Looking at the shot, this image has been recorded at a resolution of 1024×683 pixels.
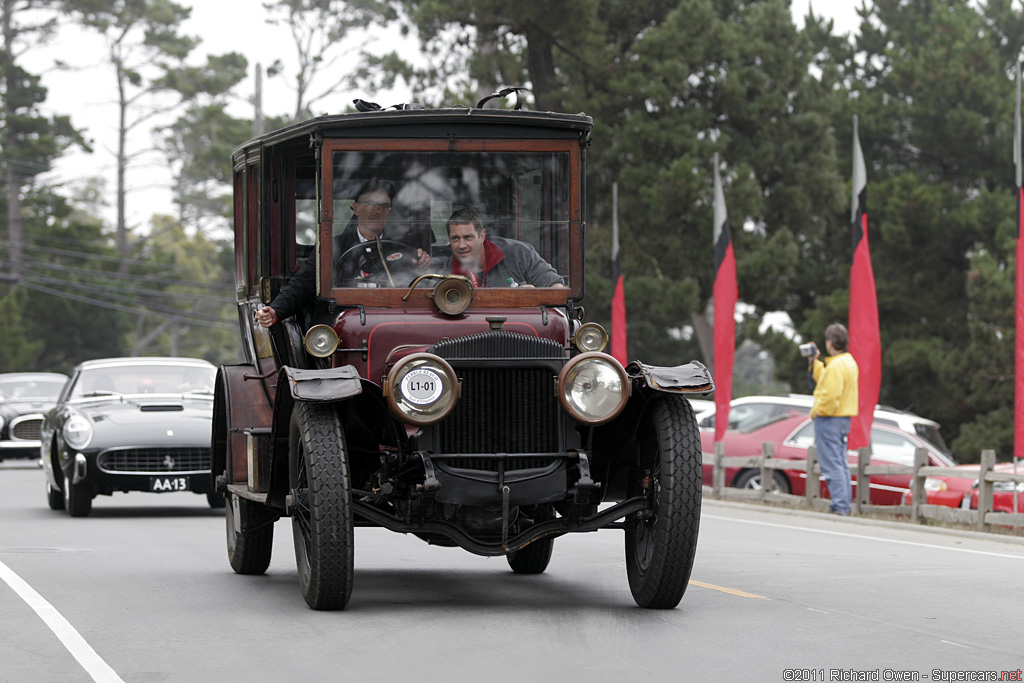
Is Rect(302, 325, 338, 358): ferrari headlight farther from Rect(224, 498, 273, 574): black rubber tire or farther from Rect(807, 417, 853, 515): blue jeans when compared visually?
Rect(807, 417, 853, 515): blue jeans

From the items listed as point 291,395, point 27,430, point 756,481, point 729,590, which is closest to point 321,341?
point 291,395

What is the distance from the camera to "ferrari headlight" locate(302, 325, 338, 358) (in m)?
8.96

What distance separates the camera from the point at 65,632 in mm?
8062

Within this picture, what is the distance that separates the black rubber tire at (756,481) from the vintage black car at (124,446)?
7630 mm

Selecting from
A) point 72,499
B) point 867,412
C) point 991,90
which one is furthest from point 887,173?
point 72,499

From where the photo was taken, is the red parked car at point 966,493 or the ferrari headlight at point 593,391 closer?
the ferrari headlight at point 593,391

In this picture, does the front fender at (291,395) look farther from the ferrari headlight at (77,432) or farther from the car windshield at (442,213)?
the ferrari headlight at (77,432)

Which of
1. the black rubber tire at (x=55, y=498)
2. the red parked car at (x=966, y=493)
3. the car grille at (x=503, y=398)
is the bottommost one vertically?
the red parked car at (x=966, y=493)

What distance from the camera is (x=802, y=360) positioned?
39438 millimetres

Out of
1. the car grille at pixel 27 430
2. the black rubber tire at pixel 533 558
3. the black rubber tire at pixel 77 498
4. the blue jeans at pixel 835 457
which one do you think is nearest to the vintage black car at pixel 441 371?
the black rubber tire at pixel 533 558

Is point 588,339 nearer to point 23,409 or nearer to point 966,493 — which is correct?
point 966,493

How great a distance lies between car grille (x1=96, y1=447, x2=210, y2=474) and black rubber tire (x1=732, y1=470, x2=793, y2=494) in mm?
8021

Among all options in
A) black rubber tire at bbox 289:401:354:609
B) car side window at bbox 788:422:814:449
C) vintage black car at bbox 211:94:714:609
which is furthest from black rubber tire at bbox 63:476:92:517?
car side window at bbox 788:422:814:449

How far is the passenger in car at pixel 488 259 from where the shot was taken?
30.8ft
